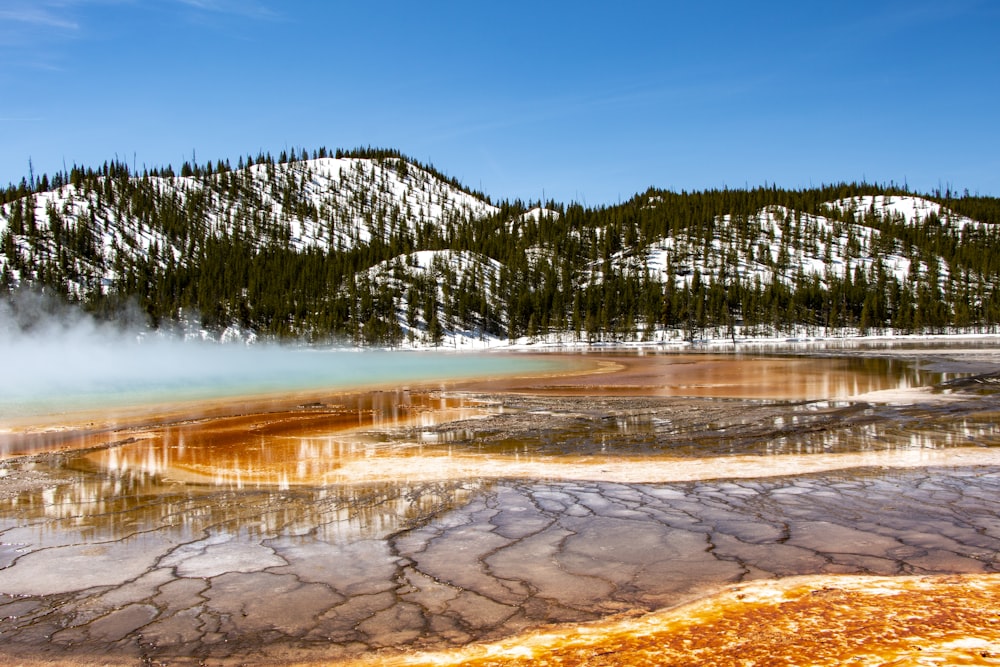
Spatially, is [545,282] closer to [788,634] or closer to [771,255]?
[771,255]

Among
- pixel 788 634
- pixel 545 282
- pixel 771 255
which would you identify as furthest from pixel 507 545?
pixel 771 255

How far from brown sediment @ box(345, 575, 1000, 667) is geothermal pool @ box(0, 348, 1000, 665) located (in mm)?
29

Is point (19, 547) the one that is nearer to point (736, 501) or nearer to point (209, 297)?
point (736, 501)

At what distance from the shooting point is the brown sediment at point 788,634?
18.0 ft

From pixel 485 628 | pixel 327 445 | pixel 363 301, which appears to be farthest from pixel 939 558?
pixel 363 301

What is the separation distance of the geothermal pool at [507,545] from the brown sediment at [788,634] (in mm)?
29

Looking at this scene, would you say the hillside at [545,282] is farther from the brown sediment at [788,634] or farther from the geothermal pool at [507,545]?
the brown sediment at [788,634]

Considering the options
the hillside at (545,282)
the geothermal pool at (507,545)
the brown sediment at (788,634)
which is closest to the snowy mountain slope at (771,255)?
the hillside at (545,282)

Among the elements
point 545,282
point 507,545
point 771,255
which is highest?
point 771,255

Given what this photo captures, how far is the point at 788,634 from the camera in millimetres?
5914

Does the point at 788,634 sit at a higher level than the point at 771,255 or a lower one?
lower

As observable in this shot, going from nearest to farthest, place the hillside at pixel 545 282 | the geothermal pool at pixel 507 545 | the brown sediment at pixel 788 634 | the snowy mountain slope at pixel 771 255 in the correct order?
the brown sediment at pixel 788 634 < the geothermal pool at pixel 507 545 < the hillside at pixel 545 282 < the snowy mountain slope at pixel 771 255

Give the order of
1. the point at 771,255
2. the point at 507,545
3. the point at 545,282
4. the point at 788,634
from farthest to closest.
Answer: the point at 771,255 < the point at 545,282 < the point at 507,545 < the point at 788,634

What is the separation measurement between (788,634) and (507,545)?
151 inches
